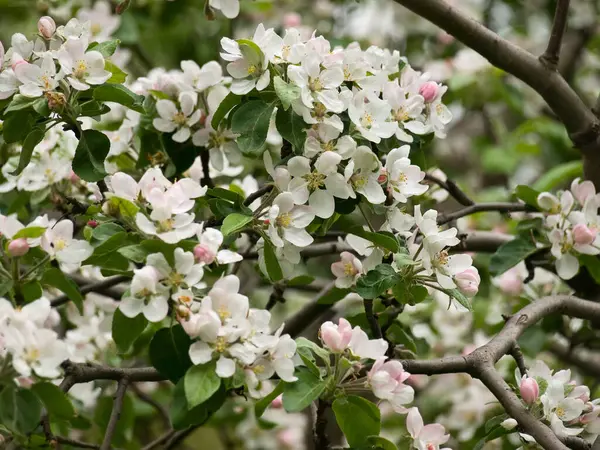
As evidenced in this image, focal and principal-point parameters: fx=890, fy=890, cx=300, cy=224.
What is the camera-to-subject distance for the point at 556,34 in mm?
1585

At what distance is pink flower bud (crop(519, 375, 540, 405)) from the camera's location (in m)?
1.20

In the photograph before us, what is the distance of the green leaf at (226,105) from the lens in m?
1.28

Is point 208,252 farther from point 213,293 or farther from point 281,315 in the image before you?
point 281,315

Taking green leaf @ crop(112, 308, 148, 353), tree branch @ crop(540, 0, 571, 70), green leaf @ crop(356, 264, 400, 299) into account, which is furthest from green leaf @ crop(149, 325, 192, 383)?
tree branch @ crop(540, 0, 571, 70)

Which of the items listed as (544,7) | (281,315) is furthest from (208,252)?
(544,7)

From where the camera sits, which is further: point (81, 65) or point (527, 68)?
point (527, 68)

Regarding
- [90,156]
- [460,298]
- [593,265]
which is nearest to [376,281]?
[460,298]

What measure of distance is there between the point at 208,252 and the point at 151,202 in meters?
0.10

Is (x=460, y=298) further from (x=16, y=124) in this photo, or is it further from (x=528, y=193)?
(x=16, y=124)

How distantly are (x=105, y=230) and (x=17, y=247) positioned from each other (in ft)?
0.35

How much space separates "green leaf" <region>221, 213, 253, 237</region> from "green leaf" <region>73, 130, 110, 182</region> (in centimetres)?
25

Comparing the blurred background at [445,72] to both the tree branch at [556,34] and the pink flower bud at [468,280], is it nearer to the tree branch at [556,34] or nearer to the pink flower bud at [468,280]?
the tree branch at [556,34]

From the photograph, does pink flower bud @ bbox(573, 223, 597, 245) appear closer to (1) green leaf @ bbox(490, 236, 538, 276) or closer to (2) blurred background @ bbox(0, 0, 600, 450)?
(1) green leaf @ bbox(490, 236, 538, 276)

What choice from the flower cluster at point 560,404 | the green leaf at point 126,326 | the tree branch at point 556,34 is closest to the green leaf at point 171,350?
the green leaf at point 126,326
